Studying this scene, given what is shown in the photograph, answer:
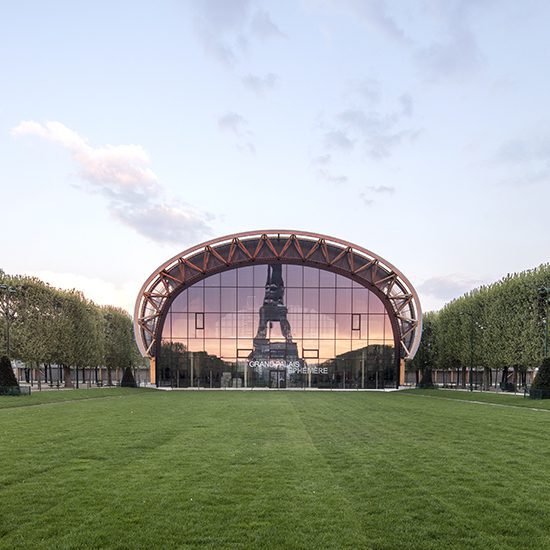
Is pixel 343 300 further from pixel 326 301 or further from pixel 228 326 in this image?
pixel 228 326

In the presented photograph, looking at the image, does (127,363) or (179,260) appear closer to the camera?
(179,260)

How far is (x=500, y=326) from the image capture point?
172ft

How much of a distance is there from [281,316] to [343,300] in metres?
8.05

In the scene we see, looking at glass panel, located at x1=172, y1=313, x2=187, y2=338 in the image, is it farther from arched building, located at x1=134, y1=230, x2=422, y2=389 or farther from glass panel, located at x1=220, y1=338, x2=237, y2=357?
glass panel, located at x1=220, y1=338, x2=237, y2=357

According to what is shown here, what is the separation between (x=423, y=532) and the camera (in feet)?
24.3

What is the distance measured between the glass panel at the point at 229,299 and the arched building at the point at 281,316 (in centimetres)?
13

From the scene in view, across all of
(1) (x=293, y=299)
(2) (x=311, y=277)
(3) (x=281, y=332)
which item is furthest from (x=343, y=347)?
(2) (x=311, y=277)

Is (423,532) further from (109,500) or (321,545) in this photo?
(109,500)

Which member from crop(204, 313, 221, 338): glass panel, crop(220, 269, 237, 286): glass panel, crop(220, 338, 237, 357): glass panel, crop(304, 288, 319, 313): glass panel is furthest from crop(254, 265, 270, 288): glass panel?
crop(220, 338, 237, 357): glass panel

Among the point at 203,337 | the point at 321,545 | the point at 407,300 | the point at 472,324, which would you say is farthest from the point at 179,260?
the point at 321,545

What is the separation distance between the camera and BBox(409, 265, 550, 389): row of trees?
4819cm

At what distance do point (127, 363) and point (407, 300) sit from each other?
4264 centimetres

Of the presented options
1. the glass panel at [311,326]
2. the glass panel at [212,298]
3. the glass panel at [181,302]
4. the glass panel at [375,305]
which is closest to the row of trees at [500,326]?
the glass panel at [375,305]

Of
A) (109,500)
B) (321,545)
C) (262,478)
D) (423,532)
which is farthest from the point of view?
(262,478)
